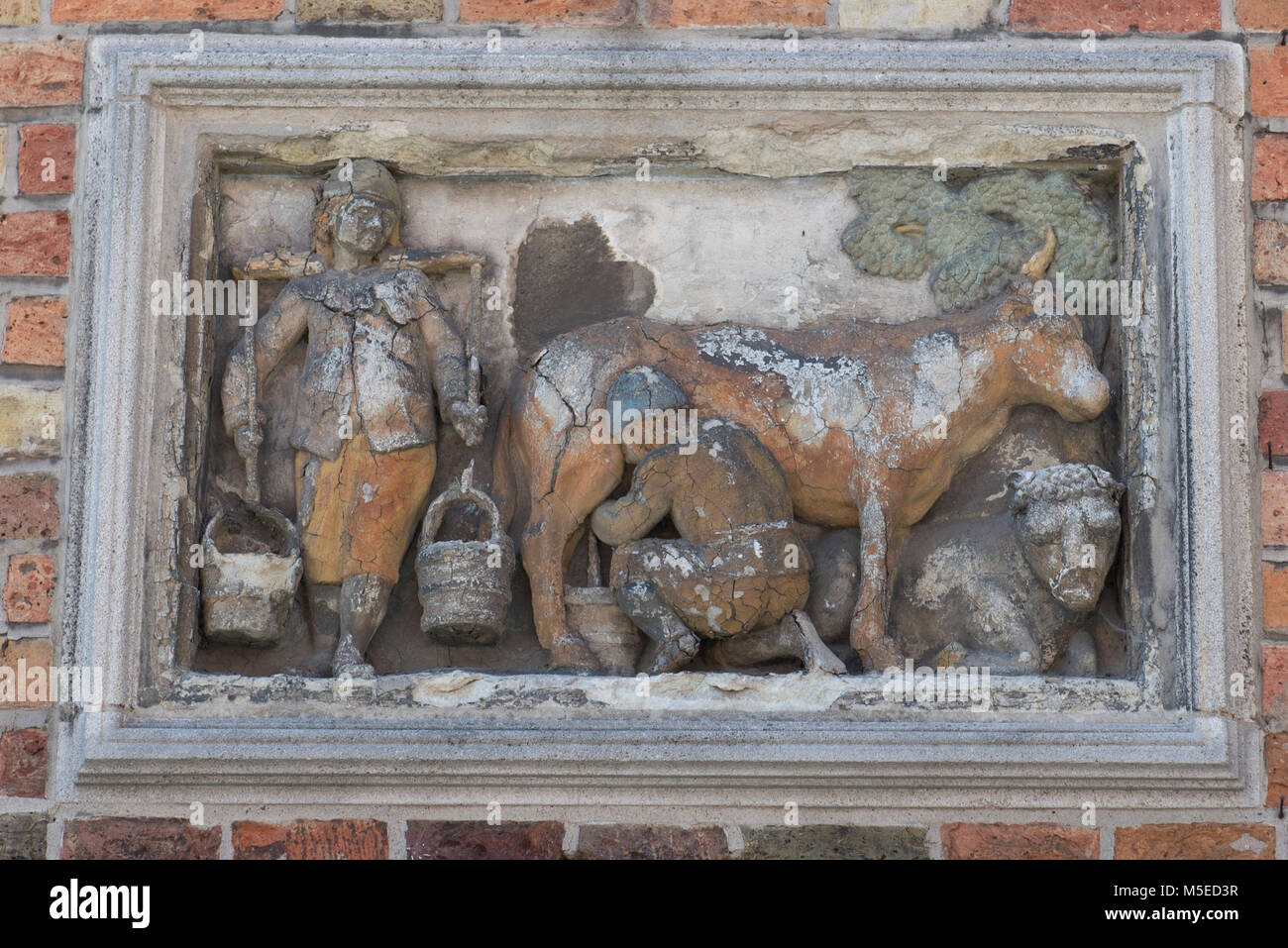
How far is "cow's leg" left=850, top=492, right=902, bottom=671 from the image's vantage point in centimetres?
375

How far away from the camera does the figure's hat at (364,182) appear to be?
13.1ft

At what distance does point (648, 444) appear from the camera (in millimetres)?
3842

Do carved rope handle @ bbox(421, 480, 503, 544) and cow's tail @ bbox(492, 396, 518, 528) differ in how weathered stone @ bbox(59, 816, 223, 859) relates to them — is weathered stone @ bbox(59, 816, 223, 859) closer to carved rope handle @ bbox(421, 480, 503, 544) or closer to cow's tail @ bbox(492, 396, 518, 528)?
carved rope handle @ bbox(421, 480, 503, 544)

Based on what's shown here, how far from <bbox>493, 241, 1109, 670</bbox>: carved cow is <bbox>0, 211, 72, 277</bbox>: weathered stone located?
96 centimetres

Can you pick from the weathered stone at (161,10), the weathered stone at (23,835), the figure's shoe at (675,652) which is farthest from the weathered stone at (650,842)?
the weathered stone at (161,10)

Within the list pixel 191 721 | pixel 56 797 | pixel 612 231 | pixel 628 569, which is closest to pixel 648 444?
pixel 628 569

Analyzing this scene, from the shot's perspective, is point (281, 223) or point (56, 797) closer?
point (56, 797)

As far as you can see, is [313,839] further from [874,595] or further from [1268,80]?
[1268,80]

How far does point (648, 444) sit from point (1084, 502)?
2.82 feet

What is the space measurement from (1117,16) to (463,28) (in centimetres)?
136

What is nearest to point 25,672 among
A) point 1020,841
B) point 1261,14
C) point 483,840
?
point 483,840

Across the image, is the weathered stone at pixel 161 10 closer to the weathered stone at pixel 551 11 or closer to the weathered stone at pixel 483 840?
the weathered stone at pixel 551 11

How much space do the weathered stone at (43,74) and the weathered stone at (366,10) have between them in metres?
0.47

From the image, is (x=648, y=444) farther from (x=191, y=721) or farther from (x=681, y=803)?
(x=191, y=721)
